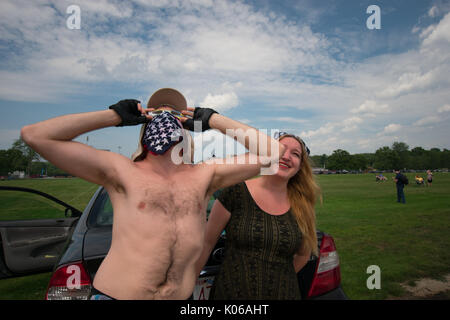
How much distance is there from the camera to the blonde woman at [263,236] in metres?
1.91

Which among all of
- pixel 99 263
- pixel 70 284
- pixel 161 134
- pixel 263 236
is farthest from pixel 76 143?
pixel 263 236

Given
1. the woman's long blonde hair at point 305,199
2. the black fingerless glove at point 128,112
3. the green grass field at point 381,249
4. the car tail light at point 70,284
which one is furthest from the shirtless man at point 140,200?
the green grass field at point 381,249

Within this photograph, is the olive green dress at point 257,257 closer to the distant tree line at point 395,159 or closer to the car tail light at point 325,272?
the car tail light at point 325,272

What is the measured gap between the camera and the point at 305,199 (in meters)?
2.48

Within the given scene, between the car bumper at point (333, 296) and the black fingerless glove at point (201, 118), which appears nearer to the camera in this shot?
the black fingerless glove at point (201, 118)

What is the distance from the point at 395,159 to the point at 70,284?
Result: 5780 inches

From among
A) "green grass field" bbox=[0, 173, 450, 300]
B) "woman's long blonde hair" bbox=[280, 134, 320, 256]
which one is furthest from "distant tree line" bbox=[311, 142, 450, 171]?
"woman's long blonde hair" bbox=[280, 134, 320, 256]

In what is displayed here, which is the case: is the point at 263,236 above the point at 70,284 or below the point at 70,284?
above

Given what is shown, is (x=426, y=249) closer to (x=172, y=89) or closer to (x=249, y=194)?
(x=249, y=194)

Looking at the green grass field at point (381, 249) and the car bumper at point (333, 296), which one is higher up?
the car bumper at point (333, 296)

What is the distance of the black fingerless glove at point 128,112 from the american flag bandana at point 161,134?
85mm

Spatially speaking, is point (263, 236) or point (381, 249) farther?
point (381, 249)

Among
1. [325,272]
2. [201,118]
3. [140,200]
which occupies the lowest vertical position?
[325,272]

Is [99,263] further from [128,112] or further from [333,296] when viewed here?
[333,296]
